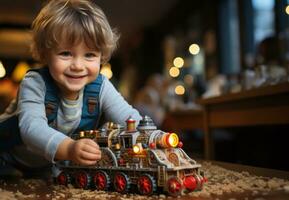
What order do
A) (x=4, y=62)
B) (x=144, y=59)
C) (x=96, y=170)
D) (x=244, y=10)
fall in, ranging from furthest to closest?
1. (x=4, y=62)
2. (x=144, y=59)
3. (x=244, y=10)
4. (x=96, y=170)

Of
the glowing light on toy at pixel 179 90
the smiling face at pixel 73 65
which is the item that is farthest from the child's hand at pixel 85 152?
the glowing light on toy at pixel 179 90

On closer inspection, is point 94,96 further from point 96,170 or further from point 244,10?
point 244,10

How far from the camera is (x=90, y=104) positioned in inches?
51.4

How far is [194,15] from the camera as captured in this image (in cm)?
548

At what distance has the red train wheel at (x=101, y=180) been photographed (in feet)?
3.54

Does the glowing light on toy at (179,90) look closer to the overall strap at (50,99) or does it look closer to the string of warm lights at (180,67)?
the string of warm lights at (180,67)

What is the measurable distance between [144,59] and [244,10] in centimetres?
363

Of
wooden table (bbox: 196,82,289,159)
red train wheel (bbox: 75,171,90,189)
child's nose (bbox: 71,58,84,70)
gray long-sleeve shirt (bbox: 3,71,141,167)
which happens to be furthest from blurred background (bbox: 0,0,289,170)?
red train wheel (bbox: 75,171,90,189)

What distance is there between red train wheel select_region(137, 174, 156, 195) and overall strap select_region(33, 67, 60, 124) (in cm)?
38

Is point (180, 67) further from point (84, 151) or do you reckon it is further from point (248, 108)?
point (84, 151)

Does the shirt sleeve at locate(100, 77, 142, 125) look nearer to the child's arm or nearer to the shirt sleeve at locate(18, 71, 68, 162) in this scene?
the shirt sleeve at locate(18, 71, 68, 162)

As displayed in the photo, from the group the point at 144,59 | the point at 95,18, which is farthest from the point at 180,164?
the point at 144,59

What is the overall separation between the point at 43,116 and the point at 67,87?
106 mm

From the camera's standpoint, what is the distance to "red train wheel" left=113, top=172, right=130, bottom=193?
3.38 feet
